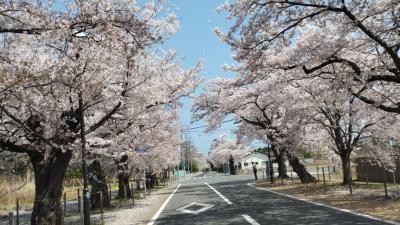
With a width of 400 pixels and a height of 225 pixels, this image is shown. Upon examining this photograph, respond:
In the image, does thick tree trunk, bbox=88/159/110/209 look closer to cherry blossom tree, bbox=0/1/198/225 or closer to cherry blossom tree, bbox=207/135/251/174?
cherry blossom tree, bbox=0/1/198/225

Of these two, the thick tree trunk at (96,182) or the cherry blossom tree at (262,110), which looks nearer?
the thick tree trunk at (96,182)

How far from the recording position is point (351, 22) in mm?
13289

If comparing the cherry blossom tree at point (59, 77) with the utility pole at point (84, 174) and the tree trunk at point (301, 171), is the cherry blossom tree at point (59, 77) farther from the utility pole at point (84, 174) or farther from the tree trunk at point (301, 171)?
the tree trunk at point (301, 171)

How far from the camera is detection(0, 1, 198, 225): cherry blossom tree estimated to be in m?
8.02

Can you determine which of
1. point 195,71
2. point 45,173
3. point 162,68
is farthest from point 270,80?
point 45,173

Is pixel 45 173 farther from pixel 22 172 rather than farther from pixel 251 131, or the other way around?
pixel 251 131

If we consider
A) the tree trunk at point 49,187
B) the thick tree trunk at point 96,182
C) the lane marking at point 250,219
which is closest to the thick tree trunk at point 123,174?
the thick tree trunk at point 96,182

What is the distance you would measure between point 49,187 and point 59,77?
14.8 ft

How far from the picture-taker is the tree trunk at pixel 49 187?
13305 millimetres

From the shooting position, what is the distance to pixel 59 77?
10.6 meters

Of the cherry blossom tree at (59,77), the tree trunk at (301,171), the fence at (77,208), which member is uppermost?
the cherry blossom tree at (59,77)

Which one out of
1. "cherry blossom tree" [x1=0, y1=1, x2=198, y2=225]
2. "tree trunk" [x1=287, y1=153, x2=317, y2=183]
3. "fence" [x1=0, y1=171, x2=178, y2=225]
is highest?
"cherry blossom tree" [x1=0, y1=1, x2=198, y2=225]

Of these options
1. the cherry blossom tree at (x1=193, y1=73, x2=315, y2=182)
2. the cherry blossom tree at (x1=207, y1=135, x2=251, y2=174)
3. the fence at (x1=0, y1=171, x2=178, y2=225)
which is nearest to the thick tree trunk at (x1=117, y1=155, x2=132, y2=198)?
the fence at (x1=0, y1=171, x2=178, y2=225)

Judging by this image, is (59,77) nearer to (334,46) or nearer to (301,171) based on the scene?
(334,46)
